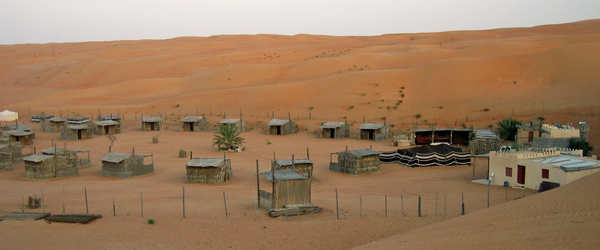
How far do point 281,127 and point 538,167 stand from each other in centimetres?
2195

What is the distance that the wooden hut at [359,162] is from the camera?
81.6 ft

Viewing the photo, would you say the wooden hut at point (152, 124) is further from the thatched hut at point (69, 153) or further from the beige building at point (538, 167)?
the beige building at point (538, 167)

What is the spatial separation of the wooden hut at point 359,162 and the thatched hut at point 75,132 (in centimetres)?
2166

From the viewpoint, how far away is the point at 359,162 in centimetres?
2488

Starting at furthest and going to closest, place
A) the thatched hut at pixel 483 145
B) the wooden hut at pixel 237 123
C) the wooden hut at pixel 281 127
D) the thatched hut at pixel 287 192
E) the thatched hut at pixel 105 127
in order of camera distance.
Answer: the wooden hut at pixel 237 123 → the thatched hut at pixel 105 127 → the wooden hut at pixel 281 127 → the thatched hut at pixel 483 145 → the thatched hut at pixel 287 192

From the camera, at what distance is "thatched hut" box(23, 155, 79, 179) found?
23875 millimetres

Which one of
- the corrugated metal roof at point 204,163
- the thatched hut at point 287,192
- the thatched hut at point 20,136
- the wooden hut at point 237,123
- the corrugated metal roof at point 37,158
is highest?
the wooden hut at point 237,123

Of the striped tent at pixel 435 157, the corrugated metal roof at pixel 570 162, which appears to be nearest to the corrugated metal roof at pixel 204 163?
the striped tent at pixel 435 157

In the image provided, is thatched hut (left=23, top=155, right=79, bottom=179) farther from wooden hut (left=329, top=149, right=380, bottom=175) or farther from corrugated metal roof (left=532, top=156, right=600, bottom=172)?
corrugated metal roof (left=532, top=156, right=600, bottom=172)

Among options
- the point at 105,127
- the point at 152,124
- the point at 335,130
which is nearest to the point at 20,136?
the point at 105,127

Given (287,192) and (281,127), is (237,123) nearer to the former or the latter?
(281,127)

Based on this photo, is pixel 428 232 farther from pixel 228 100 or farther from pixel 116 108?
pixel 116 108

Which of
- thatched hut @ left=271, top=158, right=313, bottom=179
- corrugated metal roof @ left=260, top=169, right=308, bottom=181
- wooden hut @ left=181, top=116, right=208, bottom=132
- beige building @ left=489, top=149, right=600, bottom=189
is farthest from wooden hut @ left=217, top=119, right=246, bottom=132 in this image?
beige building @ left=489, top=149, right=600, bottom=189

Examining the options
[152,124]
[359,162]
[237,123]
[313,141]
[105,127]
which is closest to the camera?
[359,162]
